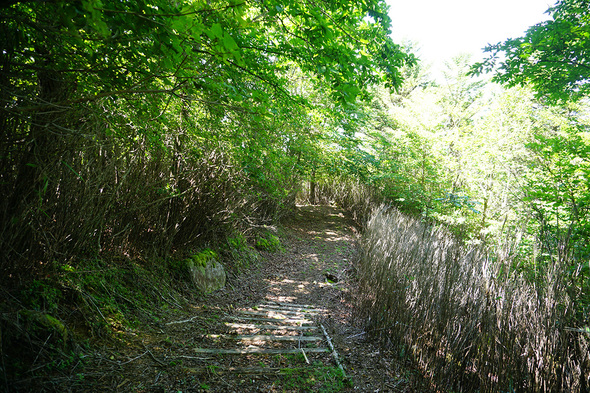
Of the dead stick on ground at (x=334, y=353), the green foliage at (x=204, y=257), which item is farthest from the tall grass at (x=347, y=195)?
the dead stick on ground at (x=334, y=353)

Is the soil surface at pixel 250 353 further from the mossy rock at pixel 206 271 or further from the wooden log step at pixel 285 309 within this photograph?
the mossy rock at pixel 206 271

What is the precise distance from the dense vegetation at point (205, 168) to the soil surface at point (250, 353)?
337 millimetres

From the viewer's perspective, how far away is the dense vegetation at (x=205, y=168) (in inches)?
63.2

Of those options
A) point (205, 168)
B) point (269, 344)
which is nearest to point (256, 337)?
point (269, 344)

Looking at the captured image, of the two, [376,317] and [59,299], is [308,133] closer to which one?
[376,317]

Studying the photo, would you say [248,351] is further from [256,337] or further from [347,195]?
[347,195]

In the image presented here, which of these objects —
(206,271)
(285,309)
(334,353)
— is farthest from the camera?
(206,271)

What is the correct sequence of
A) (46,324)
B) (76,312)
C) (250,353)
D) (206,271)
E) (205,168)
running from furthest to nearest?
(206,271) → (205,168) → (250,353) → (76,312) → (46,324)

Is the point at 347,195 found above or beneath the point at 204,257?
above

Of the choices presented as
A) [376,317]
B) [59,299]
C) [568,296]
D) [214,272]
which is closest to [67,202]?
[59,299]

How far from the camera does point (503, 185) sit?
777 cm

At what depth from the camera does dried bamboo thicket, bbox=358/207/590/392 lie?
76.0 inches

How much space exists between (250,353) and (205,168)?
8.39 feet

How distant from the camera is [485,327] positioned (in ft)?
7.33
